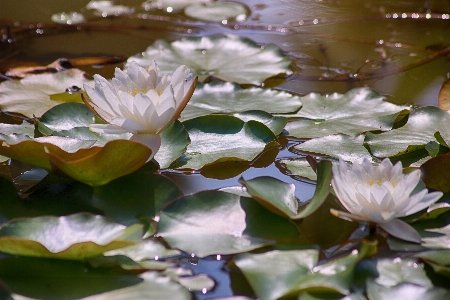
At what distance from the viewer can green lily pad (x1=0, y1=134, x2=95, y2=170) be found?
1335mm

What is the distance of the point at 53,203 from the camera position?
4.36ft

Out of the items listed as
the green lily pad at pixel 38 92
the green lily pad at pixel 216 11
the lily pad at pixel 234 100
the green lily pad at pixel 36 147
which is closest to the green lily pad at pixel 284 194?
the green lily pad at pixel 36 147

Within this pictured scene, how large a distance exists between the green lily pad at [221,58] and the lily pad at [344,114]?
304 millimetres

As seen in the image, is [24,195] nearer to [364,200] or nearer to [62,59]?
[364,200]

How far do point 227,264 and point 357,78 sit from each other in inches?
49.4

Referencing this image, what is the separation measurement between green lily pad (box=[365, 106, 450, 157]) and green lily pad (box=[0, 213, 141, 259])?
76 centimetres

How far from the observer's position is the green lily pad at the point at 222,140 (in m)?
1.55

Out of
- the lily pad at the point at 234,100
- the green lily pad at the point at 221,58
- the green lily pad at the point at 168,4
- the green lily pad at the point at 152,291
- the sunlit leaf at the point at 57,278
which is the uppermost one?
the green lily pad at the point at 168,4

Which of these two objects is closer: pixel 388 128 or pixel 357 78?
pixel 388 128

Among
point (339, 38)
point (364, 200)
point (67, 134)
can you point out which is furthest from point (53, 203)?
point (339, 38)

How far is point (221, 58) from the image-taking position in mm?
2305

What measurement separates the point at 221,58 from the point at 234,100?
0.44m

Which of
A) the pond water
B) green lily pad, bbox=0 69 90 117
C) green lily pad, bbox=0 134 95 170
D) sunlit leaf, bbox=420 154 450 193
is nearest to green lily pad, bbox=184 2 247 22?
the pond water

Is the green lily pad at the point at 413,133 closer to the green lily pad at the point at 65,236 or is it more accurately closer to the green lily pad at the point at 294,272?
the green lily pad at the point at 294,272
